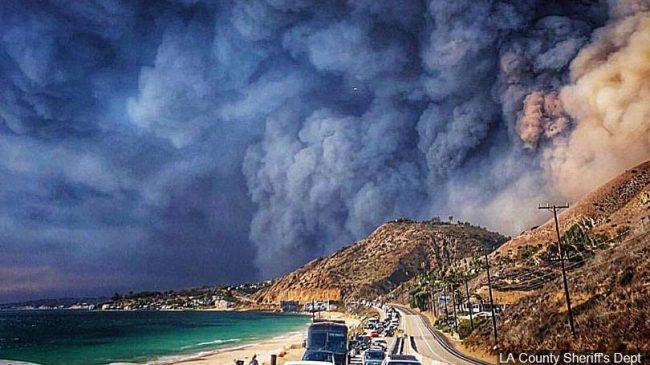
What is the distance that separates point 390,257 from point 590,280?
424 feet

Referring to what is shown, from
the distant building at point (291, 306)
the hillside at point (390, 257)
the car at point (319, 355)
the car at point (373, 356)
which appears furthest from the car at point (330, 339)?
the distant building at point (291, 306)

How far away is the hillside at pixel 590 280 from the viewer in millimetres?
26375

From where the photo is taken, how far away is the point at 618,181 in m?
69.4

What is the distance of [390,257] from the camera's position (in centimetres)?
16538

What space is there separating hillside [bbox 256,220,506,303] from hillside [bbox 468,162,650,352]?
69498 mm

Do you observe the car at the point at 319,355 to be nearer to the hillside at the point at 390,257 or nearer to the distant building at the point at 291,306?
the hillside at the point at 390,257

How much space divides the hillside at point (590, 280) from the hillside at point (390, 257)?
228ft

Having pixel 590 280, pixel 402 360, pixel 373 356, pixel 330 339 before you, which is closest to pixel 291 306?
pixel 590 280

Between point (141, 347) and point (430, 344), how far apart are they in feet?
166

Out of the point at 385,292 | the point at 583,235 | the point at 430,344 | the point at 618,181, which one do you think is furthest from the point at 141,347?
the point at 385,292

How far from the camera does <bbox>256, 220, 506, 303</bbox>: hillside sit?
15412 cm

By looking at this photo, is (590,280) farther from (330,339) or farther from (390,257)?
(390,257)

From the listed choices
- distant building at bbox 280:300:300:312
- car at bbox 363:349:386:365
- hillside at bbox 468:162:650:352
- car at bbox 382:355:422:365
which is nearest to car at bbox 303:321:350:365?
car at bbox 363:349:386:365

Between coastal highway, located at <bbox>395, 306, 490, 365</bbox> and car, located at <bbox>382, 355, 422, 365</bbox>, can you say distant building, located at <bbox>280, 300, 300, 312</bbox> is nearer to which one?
coastal highway, located at <bbox>395, 306, 490, 365</bbox>
